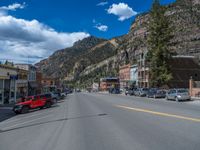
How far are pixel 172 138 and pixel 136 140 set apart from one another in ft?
4.13

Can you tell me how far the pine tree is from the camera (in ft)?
194

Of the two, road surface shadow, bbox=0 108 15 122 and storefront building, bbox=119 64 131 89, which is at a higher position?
storefront building, bbox=119 64 131 89

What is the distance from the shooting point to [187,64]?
7725 cm

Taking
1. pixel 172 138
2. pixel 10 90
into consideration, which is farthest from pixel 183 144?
pixel 10 90

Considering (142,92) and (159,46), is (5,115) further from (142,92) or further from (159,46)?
(159,46)

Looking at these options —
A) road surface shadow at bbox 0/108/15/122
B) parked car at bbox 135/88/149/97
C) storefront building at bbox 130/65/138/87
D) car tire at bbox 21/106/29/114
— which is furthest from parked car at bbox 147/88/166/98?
storefront building at bbox 130/65/138/87

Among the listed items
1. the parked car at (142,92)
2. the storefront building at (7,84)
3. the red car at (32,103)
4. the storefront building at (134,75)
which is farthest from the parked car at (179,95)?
the storefront building at (134,75)

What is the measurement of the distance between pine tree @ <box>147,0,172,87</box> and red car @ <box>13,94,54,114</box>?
3176cm

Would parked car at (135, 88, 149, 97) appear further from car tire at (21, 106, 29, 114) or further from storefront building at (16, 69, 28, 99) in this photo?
car tire at (21, 106, 29, 114)

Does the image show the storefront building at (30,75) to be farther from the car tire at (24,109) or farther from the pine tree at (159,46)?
the car tire at (24,109)

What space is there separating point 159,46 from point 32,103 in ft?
118

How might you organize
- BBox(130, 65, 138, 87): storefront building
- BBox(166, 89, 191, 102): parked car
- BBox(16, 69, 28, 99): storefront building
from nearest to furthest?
BBox(166, 89, 191, 102): parked car → BBox(16, 69, 28, 99): storefront building → BBox(130, 65, 138, 87): storefront building

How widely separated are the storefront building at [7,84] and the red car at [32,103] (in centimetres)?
1053

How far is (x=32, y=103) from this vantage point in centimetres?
3123
